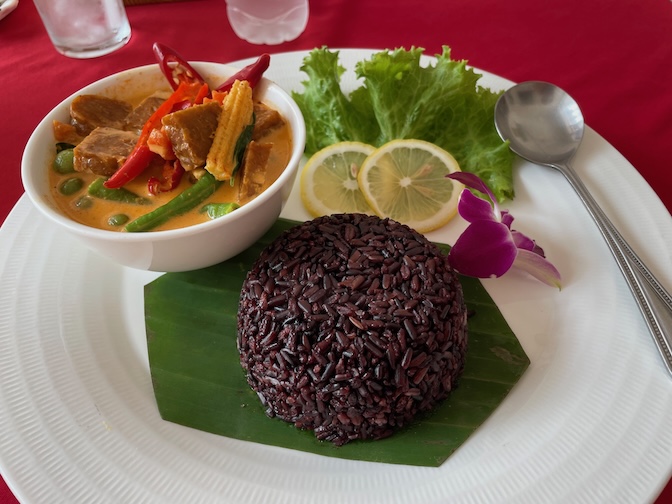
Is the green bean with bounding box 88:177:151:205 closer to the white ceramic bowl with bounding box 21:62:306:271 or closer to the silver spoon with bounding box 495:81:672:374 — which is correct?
the white ceramic bowl with bounding box 21:62:306:271

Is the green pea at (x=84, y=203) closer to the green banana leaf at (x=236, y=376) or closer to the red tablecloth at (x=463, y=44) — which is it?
the green banana leaf at (x=236, y=376)

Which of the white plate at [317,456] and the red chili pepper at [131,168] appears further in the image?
the red chili pepper at [131,168]

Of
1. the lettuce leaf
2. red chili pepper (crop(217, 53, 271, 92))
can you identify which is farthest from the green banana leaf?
the lettuce leaf

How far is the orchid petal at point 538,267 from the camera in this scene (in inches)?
81.4

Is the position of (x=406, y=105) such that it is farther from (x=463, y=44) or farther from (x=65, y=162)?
(x=65, y=162)

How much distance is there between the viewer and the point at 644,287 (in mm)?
1958

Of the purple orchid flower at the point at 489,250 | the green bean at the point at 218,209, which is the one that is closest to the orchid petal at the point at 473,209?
the purple orchid flower at the point at 489,250

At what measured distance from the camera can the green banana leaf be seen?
1737 millimetres

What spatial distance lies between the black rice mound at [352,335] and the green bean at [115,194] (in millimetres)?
511

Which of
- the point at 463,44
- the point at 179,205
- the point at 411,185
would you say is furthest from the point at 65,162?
the point at 463,44

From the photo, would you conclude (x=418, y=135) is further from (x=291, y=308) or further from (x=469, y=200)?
(x=291, y=308)

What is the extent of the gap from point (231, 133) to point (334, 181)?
1.97 ft

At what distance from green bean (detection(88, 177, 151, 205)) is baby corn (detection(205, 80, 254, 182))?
0.29 m

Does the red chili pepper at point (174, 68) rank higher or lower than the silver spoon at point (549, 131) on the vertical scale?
higher
